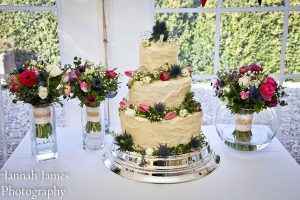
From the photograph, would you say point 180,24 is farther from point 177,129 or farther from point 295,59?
point 177,129

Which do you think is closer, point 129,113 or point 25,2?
point 129,113

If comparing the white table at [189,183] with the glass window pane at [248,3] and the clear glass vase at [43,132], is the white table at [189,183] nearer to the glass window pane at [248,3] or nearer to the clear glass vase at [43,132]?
the clear glass vase at [43,132]

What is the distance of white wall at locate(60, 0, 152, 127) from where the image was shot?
81.7 inches

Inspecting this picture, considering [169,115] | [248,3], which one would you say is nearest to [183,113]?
[169,115]

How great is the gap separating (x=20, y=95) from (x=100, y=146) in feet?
1.32

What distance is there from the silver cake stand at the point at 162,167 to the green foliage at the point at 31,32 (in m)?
0.99

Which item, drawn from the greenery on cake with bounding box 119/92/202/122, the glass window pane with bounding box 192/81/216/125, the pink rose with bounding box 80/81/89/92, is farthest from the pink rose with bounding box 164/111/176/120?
the glass window pane with bounding box 192/81/216/125

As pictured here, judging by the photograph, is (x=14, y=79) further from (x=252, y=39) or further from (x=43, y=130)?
(x=252, y=39)

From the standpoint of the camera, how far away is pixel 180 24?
7.26 ft

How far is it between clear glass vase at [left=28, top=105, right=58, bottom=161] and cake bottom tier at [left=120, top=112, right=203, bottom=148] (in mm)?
300

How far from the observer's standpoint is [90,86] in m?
1.54

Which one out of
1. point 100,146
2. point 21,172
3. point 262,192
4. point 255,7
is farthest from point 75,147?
point 255,7

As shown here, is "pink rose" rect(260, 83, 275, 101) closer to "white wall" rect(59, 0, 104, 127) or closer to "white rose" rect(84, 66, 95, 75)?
"white rose" rect(84, 66, 95, 75)

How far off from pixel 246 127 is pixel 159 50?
508mm
